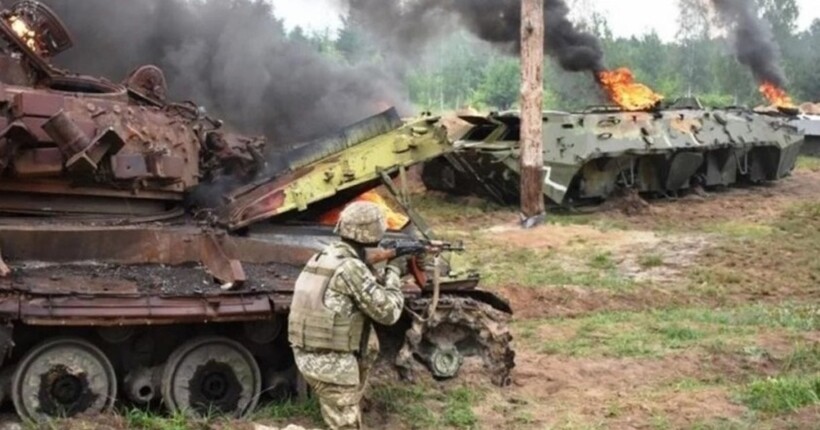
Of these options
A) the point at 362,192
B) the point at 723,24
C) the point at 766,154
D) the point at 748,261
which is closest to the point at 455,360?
the point at 362,192

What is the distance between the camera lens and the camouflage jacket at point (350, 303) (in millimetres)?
6199

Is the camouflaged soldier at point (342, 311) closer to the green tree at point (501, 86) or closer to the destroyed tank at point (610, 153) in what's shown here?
the destroyed tank at point (610, 153)

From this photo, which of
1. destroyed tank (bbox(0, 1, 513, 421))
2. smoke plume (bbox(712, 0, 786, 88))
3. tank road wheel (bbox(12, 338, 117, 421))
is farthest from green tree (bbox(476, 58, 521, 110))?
tank road wheel (bbox(12, 338, 117, 421))

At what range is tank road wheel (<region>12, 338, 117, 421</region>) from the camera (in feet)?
21.9

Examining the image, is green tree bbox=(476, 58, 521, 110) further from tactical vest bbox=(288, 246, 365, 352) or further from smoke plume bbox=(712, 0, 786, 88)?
tactical vest bbox=(288, 246, 365, 352)

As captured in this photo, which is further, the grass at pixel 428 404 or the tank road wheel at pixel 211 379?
the grass at pixel 428 404

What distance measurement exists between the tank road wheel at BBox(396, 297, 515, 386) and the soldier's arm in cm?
130

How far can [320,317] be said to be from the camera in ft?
20.4

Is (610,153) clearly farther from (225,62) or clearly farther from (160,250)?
(160,250)

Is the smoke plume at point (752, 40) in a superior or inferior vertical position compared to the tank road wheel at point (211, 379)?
superior

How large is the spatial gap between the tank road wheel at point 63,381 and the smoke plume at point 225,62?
213 inches

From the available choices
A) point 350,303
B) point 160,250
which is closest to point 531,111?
point 160,250

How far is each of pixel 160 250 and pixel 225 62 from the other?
572 centimetres

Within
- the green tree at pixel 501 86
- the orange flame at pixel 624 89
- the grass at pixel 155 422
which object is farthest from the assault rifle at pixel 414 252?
the green tree at pixel 501 86
